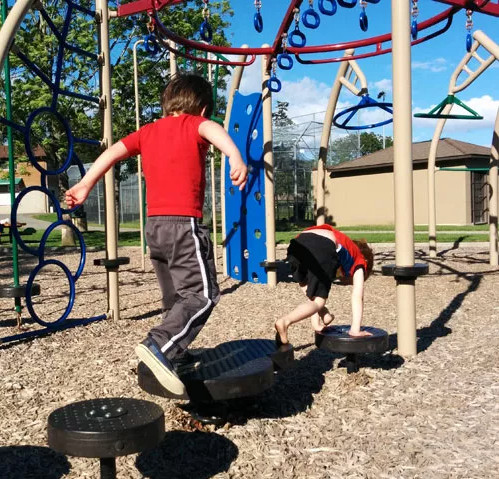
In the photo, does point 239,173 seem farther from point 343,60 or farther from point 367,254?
point 343,60

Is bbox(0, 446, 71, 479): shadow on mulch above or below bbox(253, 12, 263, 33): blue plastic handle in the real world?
below

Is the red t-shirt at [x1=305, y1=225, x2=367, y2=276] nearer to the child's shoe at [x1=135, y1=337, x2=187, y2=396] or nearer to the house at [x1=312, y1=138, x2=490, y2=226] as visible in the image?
the child's shoe at [x1=135, y1=337, x2=187, y2=396]

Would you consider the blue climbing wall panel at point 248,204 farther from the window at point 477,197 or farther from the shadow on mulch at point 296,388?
the window at point 477,197

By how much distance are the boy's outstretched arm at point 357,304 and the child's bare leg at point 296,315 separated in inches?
7.9

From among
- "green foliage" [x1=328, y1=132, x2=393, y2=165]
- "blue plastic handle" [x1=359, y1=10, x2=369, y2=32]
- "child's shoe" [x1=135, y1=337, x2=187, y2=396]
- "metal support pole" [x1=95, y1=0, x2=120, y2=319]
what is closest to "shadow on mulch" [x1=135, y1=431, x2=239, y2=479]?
"child's shoe" [x1=135, y1=337, x2=187, y2=396]

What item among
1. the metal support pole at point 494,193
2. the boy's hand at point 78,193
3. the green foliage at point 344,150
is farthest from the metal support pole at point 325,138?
the green foliage at point 344,150

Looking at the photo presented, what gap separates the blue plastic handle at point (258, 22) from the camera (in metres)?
5.56

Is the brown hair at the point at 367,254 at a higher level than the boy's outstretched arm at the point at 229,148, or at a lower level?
lower

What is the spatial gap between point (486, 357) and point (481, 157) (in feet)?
76.0

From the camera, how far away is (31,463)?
2709 millimetres

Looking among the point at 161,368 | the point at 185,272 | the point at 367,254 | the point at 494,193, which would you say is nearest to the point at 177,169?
the point at 185,272

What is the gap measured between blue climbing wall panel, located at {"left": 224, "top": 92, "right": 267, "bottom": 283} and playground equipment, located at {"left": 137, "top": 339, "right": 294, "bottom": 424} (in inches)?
176

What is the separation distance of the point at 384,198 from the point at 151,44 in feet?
74.0

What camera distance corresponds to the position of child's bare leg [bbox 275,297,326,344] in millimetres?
3615
